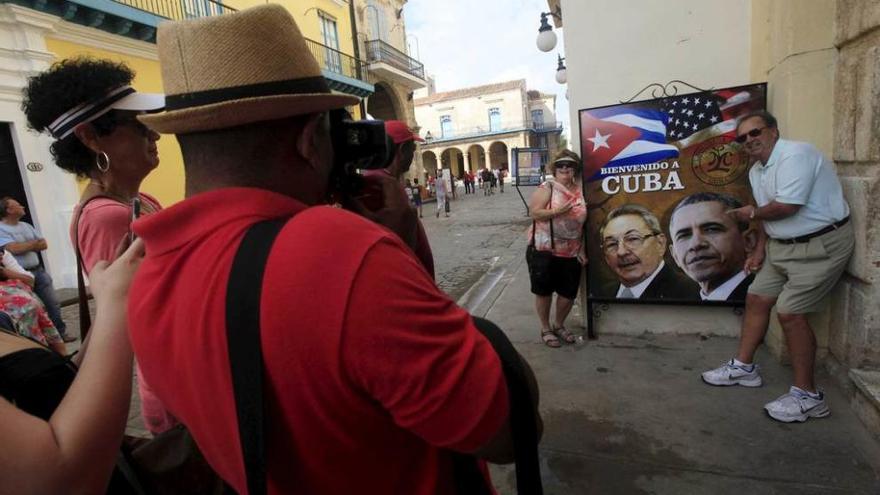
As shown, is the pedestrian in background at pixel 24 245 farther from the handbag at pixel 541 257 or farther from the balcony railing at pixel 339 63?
the balcony railing at pixel 339 63

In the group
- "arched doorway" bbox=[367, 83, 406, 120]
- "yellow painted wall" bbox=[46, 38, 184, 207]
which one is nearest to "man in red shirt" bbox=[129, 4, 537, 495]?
"yellow painted wall" bbox=[46, 38, 184, 207]

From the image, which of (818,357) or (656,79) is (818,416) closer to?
(818,357)

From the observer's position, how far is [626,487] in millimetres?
2469

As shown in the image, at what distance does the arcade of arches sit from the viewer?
168 ft

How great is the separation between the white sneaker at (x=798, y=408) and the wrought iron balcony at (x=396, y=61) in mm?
21029

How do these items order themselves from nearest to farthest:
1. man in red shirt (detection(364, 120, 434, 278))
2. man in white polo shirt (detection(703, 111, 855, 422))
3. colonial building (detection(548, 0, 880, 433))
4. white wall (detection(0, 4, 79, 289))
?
man in red shirt (detection(364, 120, 434, 278)) < colonial building (detection(548, 0, 880, 433)) < man in white polo shirt (detection(703, 111, 855, 422)) < white wall (detection(0, 4, 79, 289))

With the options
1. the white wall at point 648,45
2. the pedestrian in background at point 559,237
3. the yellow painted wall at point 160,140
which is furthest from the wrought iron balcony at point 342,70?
the pedestrian in background at point 559,237

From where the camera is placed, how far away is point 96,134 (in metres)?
1.72

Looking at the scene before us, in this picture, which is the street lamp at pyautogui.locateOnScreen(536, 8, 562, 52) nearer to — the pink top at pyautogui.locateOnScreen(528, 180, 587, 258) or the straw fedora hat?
the pink top at pyautogui.locateOnScreen(528, 180, 587, 258)

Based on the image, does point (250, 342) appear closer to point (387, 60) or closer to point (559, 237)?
point (559, 237)

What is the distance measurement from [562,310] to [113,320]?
3813 mm

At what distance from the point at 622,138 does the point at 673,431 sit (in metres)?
2.25

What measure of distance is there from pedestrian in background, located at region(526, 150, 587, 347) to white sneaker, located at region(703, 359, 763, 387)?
1206 millimetres

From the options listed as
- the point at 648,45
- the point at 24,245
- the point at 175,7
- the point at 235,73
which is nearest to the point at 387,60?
the point at 175,7
